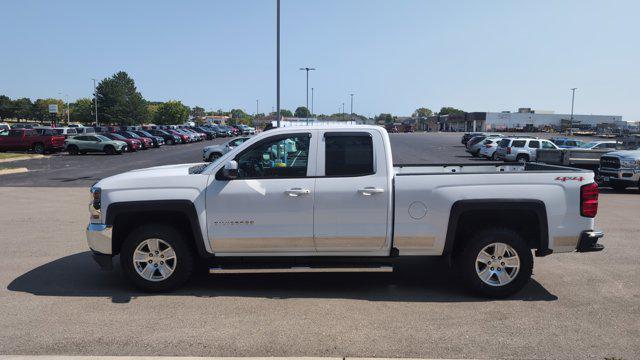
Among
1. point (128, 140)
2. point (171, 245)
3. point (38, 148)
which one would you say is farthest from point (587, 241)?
point (128, 140)

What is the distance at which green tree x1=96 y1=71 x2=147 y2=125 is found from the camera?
388ft

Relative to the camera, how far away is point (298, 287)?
245 inches

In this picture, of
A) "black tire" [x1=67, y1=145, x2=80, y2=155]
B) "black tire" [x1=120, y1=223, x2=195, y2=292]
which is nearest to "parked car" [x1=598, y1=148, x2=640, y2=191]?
"black tire" [x1=120, y1=223, x2=195, y2=292]

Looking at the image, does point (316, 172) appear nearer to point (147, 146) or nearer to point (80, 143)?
point (80, 143)

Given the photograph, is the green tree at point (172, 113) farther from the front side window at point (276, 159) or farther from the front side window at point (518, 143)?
the front side window at point (276, 159)

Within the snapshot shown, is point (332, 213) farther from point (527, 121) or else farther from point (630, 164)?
point (527, 121)

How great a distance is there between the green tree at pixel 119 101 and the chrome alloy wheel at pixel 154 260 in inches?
4779

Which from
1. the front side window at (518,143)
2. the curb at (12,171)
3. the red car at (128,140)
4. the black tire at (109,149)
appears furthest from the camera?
the red car at (128,140)

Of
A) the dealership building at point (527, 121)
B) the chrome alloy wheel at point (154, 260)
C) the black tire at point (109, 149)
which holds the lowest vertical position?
the black tire at point (109, 149)

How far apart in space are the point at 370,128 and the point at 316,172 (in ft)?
2.67

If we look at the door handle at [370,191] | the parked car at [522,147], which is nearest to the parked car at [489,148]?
the parked car at [522,147]

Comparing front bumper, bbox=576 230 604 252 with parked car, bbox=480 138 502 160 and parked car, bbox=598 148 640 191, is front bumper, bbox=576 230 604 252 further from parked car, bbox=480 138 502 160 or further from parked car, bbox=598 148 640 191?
parked car, bbox=480 138 502 160

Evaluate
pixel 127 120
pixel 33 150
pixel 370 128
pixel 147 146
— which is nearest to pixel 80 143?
pixel 33 150

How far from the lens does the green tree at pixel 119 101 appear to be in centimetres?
11819
